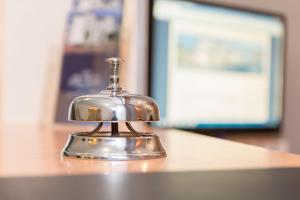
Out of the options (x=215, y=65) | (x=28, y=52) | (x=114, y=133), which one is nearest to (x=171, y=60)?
(x=215, y=65)

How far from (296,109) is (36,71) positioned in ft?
3.31

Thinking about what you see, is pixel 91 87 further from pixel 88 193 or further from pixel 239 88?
pixel 88 193

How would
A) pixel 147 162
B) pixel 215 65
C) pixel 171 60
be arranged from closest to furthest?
pixel 147 162 < pixel 171 60 < pixel 215 65

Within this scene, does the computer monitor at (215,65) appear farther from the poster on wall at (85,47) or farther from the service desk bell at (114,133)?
the service desk bell at (114,133)

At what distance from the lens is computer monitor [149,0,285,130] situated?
142 cm

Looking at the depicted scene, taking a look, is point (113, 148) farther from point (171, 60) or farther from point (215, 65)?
point (215, 65)

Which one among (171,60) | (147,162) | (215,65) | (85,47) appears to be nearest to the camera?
(147,162)

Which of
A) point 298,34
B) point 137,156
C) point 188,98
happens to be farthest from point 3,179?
point 298,34

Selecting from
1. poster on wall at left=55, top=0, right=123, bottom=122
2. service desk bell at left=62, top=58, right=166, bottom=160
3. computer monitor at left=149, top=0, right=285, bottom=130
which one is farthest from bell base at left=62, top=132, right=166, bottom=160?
computer monitor at left=149, top=0, right=285, bottom=130

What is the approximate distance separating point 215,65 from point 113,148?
1100mm

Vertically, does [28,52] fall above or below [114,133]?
above

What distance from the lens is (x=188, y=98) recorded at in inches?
58.5

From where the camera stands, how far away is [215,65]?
5.13ft

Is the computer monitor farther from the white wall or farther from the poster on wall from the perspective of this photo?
the white wall
